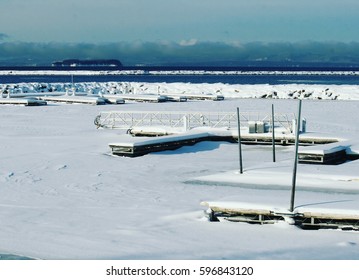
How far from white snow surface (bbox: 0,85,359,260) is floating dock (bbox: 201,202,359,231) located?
19cm

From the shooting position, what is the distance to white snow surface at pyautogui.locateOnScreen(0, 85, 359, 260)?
11.8 m

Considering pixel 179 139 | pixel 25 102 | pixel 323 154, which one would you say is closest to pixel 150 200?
pixel 323 154

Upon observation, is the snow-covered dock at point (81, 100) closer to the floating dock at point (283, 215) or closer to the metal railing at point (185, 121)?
the metal railing at point (185, 121)

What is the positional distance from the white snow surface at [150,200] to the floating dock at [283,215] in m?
0.19

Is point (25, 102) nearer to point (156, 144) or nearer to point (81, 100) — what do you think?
point (81, 100)

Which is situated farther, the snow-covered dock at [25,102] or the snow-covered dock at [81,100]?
the snow-covered dock at [81,100]

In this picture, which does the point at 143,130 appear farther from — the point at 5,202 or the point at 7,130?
the point at 5,202

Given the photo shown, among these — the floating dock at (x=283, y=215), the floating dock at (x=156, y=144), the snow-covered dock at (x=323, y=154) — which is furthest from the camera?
the floating dock at (x=156, y=144)

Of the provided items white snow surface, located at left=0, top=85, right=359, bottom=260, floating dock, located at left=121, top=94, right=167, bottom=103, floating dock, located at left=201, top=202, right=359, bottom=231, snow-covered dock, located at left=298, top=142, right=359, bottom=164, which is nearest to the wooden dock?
white snow surface, located at left=0, top=85, right=359, bottom=260

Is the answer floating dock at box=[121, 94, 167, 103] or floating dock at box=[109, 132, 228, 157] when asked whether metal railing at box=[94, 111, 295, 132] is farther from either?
floating dock at box=[121, 94, 167, 103]

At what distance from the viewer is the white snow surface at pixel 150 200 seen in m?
11.8

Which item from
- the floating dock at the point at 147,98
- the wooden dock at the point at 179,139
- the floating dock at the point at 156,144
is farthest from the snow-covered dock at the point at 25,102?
the floating dock at the point at 156,144

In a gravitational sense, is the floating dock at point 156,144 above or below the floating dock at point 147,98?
above
